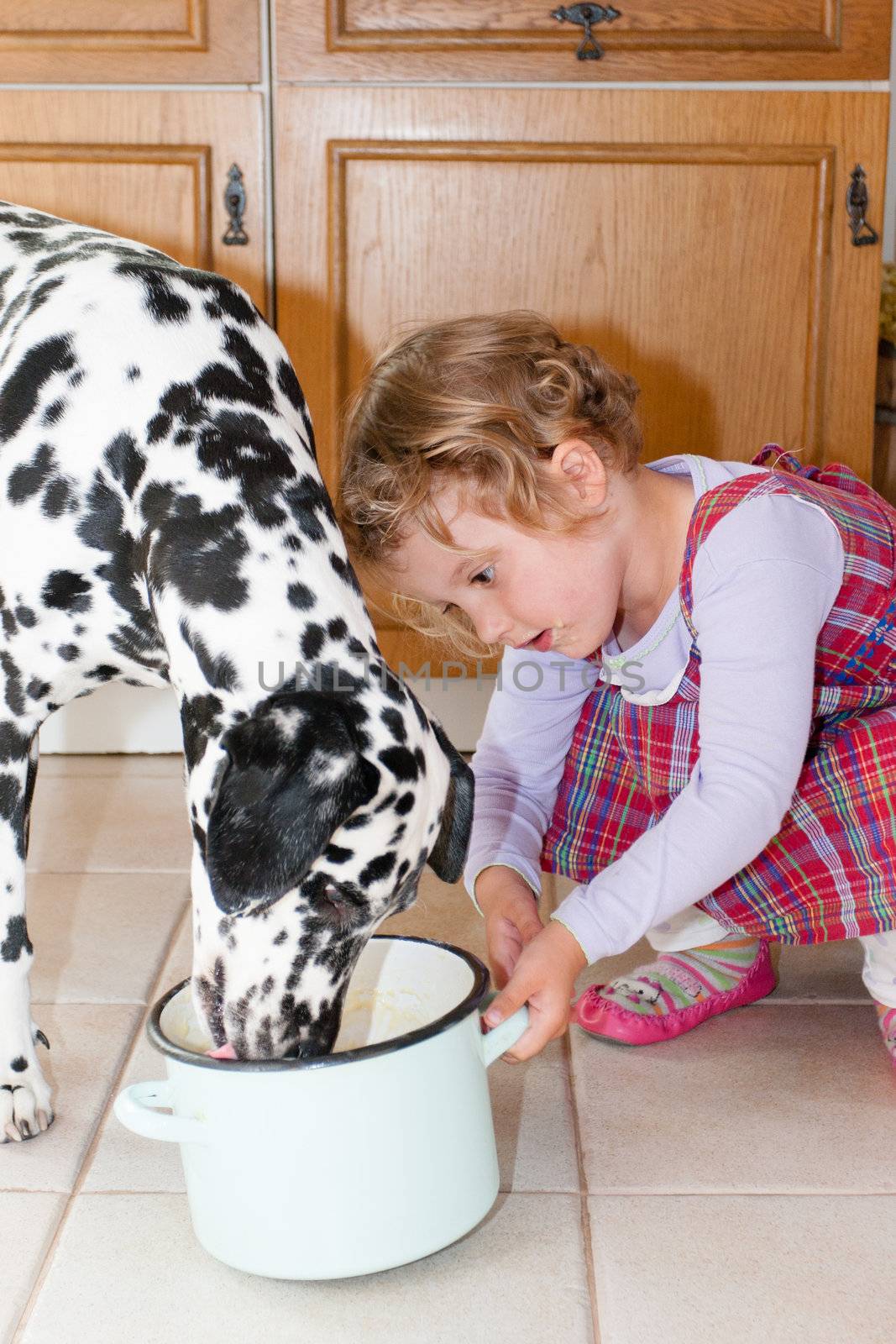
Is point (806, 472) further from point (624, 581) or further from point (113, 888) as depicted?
point (113, 888)

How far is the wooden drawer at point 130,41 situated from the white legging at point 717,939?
1508 mm

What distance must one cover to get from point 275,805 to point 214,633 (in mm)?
213

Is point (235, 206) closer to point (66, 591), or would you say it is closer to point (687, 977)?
point (66, 591)

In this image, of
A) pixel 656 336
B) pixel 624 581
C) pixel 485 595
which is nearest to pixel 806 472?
pixel 624 581

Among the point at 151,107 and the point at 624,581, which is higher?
the point at 151,107

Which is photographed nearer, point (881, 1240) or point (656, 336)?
point (881, 1240)

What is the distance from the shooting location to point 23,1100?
53.1 inches

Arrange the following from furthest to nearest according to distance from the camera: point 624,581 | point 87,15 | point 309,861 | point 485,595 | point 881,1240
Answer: point 87,15
point 624,581
point 485,595
point 881,1240
point 309,861

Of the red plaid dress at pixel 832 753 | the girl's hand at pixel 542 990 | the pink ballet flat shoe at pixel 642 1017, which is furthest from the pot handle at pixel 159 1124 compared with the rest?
the red plaid dress at pixel 832 753

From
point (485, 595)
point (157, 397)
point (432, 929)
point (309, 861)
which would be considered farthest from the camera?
point (432, 929)

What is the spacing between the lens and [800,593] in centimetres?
132

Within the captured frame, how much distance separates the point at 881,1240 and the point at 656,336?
1.52 metres

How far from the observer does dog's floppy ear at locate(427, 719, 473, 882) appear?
115 centimetres

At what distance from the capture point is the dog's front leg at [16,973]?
1.34 metres
